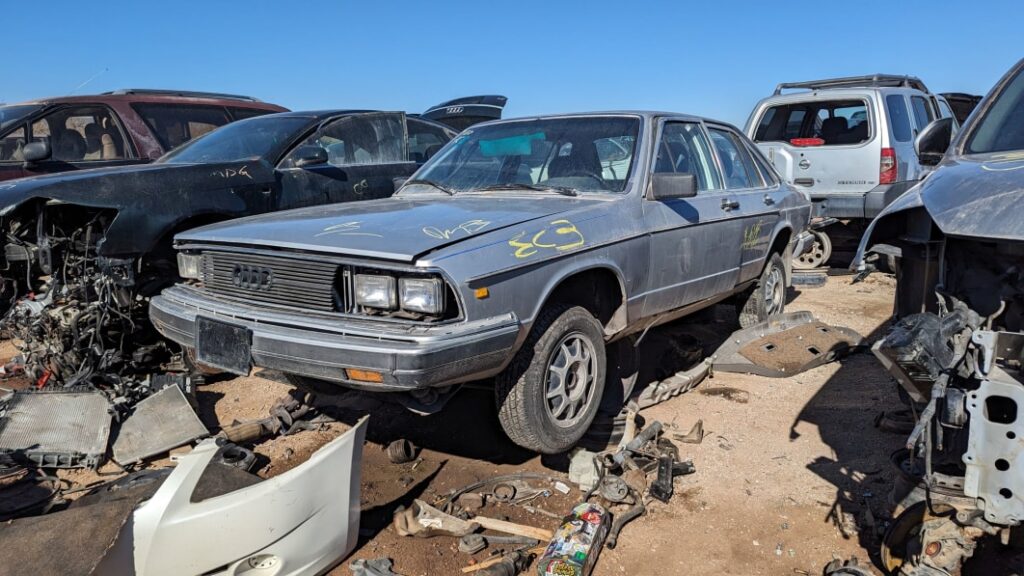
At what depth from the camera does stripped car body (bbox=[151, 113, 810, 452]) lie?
9.07 ft

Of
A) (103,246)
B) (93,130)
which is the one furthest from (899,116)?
(93,130)

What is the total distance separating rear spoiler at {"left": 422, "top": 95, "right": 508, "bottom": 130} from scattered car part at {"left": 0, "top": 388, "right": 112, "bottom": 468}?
6.05 metres

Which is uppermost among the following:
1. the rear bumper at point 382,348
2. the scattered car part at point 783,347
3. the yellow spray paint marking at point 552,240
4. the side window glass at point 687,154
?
the side window glass at point 687,154

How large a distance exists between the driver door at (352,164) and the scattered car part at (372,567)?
3.28 meters

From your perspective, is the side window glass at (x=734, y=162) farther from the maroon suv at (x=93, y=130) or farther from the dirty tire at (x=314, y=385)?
the maroon suv at (x=93, y=130)

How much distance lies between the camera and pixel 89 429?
3799 mm

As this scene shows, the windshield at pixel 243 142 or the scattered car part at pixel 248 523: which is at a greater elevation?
the windshield at pixel 243 142

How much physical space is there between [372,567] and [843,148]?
7.14m

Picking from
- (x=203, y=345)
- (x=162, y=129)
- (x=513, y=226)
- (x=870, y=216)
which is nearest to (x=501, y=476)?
(x=513, y=226)

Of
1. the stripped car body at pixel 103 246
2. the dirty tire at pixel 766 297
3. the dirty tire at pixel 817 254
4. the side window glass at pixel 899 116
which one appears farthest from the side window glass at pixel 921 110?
the stripped car body at pixel 103 246

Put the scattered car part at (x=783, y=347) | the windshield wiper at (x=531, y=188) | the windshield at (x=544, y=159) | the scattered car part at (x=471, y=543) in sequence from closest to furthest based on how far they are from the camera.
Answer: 1. the scattered car part at (x=471, y=543)
2. the windshield wiper at (x=531, y=188)
3. the windshield at (x=544, y=159)
4. the scattered car part at (x=783, y=347)

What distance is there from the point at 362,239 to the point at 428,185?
4.43ft

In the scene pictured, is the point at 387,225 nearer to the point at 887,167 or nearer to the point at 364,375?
the point at 364,375

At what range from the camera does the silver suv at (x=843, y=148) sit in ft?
25.3
